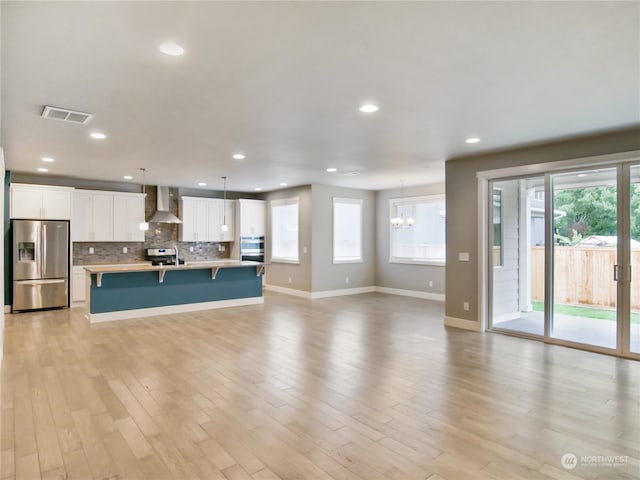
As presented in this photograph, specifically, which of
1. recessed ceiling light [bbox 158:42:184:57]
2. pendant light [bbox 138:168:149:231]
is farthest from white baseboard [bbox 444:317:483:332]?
pendant light [bbox 138:168:149:231]

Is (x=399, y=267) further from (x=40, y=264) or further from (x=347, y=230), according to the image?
(x=40, y=264)

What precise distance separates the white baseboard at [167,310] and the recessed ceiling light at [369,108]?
207 inches

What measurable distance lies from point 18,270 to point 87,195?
1.96 metres

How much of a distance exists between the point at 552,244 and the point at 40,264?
8.68 m

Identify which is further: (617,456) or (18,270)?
(18,270)

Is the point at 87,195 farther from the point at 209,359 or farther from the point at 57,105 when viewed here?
the point at 209,359

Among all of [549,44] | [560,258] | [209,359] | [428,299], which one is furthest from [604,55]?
[428,299]

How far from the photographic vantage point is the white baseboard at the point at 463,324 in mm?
5817

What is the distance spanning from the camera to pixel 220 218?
10.2 meters

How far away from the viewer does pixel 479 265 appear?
5.82m

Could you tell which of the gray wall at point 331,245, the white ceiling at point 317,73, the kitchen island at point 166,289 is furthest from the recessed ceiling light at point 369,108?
the gray wall at point 331,245

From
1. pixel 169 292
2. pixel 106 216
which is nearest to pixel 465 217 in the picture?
pixel 169 292

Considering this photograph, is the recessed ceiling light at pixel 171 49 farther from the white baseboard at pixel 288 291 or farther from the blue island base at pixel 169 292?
the white baseboard at pixel 288 291

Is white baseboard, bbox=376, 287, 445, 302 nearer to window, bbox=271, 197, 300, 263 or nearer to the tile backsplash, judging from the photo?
window, bbox=271, 197, 300, 263
